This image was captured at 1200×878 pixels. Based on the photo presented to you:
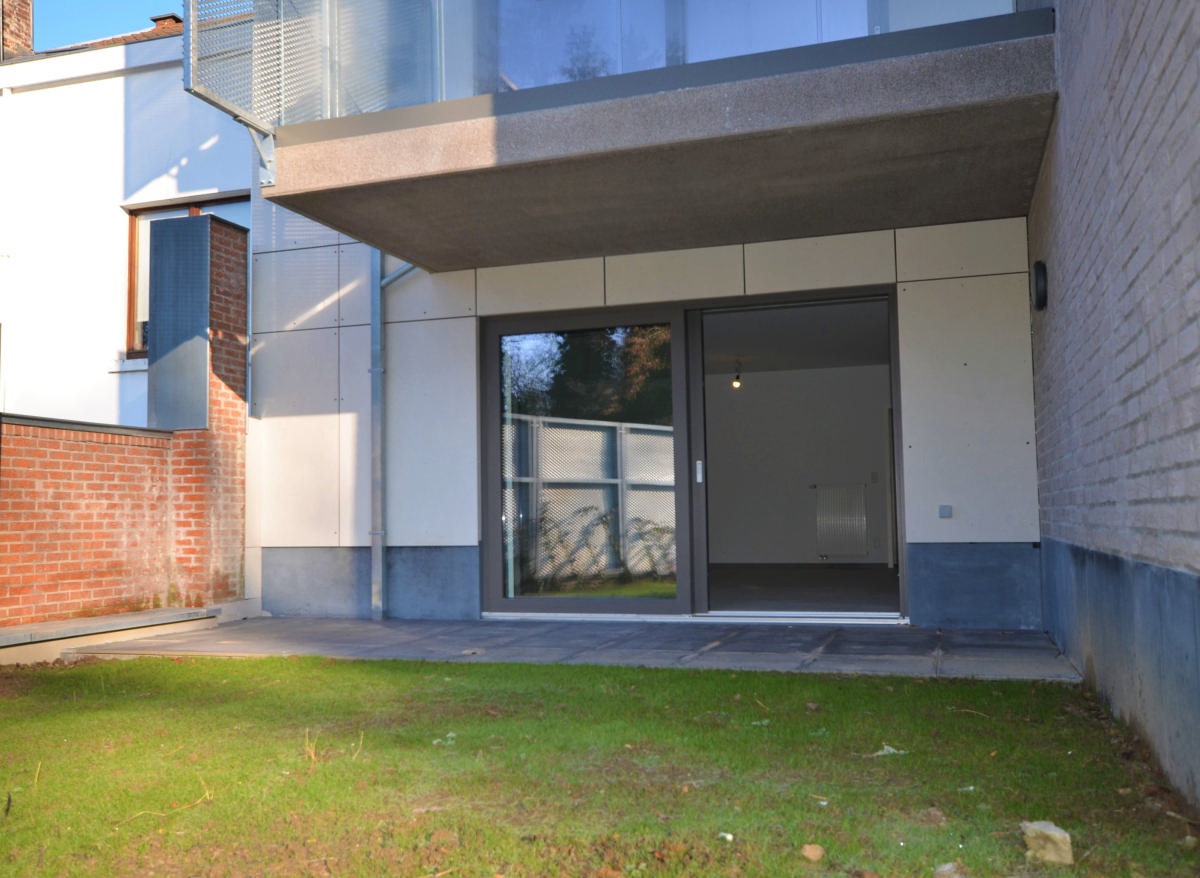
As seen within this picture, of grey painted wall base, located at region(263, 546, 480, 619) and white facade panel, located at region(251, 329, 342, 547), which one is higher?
white facade panel, located at region(251, 329, 342, 547)

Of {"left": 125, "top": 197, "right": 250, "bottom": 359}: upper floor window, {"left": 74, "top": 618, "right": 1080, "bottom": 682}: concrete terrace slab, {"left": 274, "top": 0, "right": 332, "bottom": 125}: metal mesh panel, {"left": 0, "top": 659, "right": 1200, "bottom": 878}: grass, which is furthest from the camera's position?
{"left": 125, "top": 197, "right": 250, "bottom": 359}: upper floor window

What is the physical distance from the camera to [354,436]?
8.46 meters

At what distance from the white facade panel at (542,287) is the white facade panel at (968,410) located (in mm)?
2276

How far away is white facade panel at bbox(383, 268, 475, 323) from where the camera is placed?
8.30m

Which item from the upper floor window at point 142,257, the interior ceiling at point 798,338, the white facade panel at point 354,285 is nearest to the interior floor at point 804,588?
the interior ceiling at point 798,338

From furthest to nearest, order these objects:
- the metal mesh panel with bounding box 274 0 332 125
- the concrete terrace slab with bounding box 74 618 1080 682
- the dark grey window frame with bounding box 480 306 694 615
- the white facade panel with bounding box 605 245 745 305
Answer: the dark grey window frame with bounding box 480 306 694 615, the white facade panel with bounding box 605 245 745 305, the metal mesh panel with bounding box 274 0 332 125, the concrete terrace slab with bounding box 74 618 1080 682

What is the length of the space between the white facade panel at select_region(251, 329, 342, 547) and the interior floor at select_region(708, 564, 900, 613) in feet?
10.6

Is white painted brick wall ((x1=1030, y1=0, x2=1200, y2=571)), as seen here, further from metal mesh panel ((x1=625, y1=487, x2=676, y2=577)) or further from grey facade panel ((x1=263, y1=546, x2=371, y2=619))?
grey facade panel ((x1=263, y1=546, x2=371, y2=619))

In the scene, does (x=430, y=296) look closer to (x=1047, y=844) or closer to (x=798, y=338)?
(x=798, y=338)

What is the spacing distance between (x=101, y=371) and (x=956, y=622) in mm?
7768

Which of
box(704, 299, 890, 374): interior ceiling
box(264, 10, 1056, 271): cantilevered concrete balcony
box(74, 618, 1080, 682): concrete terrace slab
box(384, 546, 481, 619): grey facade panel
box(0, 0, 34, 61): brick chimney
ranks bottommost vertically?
box(74, 618, 1080, 682): concrete terrace slab

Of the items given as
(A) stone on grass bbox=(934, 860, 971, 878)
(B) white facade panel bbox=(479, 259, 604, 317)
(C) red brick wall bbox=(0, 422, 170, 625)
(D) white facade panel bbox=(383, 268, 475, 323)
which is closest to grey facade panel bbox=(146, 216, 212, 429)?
(C) red brick wall bbox=(0, 422, 170, 625)

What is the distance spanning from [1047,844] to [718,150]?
4052 mm

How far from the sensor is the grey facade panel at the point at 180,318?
8.23m
